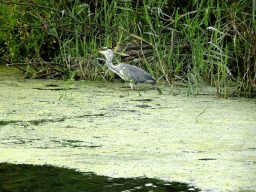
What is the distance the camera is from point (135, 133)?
8.59ft

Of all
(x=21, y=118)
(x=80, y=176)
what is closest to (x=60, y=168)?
(x=80, y=176)

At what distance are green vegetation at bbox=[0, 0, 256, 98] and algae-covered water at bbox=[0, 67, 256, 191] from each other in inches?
13.0

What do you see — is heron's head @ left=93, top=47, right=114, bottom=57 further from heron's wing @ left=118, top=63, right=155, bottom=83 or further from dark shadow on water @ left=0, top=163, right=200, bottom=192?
dark shadow on water @ left=0, top=163, right=200, bottom=192

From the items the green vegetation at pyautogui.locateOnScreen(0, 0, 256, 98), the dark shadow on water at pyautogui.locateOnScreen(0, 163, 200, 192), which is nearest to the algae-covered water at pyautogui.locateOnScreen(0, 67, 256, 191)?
the dark shadow on water at pyautogui.locateOnScreen(0, 163, 200, 192)

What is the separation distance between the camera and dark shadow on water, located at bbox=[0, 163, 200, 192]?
5.59 feet

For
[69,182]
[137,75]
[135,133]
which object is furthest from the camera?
[137,75]

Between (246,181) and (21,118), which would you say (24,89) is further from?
(246,181)

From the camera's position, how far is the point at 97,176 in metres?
1.85

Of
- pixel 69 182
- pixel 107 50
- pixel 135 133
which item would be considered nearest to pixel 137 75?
pixel 107 50

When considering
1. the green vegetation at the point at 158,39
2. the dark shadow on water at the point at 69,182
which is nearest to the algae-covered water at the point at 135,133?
the dark shadow on water at the point at 69,182

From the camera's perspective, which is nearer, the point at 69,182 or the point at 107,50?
the point at 69,182

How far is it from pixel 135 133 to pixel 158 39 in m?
2.01

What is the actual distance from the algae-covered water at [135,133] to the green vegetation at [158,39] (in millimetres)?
329

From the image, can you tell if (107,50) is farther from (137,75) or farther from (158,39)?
(158,39)
